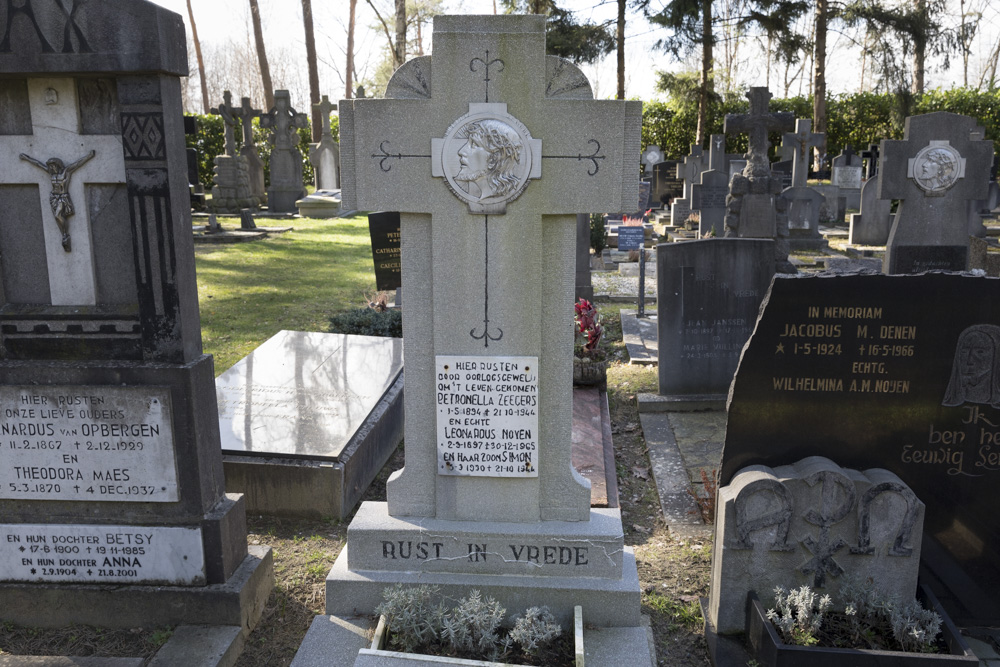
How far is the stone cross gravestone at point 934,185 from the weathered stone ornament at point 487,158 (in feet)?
23.7

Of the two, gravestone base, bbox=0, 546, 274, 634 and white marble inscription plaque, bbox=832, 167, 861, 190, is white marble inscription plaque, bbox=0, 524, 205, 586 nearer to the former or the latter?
gravestone base, bbox=0, 546, 274, 634

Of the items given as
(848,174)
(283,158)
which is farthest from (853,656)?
(283,158)

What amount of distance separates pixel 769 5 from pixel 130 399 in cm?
2175

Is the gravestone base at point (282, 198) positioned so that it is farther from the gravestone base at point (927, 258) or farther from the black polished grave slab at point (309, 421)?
the gravestone base at point (927, 258)

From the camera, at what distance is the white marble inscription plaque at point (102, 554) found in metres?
3.67

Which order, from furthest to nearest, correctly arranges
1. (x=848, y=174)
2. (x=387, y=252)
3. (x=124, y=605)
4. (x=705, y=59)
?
(x=848, y=174) < (x=705, y=59) < (x=387, y=252) < (x=124, y=605)

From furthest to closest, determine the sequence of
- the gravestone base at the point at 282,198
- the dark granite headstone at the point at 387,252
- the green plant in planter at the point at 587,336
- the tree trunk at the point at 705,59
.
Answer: the gravestone base at the point at 282,198
the tree trunk at the point at 705,59
the dark granite headstone at the point at 387,252
the green plant in planter at the point at 587,336

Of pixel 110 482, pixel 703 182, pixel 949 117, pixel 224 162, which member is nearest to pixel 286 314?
pixel 110 482

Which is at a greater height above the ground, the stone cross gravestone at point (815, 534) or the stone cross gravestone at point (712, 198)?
the stone cross gravestone at point (712, 198)

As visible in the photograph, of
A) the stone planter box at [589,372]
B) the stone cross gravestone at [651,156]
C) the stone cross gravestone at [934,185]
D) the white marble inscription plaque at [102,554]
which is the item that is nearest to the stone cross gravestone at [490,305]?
the white marble inscription plaque at [102,554]

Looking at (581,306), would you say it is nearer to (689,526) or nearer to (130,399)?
(689,526)

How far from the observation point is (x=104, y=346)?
356 centimetres

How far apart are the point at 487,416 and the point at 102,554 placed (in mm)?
1973

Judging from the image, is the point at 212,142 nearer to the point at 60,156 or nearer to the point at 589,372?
the point at 589,372
